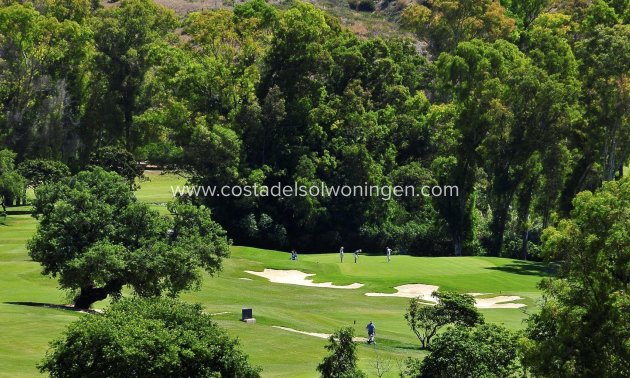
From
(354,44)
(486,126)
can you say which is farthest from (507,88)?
(354,44)

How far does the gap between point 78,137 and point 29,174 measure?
1226 centimetres

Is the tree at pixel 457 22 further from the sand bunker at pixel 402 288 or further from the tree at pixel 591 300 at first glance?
the tree at pixel 591 300

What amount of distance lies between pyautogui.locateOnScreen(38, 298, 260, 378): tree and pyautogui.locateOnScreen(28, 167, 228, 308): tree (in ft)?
53.4

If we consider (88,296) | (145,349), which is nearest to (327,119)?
(88,296)

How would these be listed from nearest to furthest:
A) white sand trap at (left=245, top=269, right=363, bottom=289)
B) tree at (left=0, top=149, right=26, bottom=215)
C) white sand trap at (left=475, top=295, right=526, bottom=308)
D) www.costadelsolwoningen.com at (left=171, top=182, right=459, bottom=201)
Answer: white sand trap at (left=475, top=295, right=526, bottom=308), white sand trap at (left=245, top=269, right=363, bottom=289), tree at (left=0, top=149, right=26, bottom=215), www.costadelsolwoningen.com at (left=171, top=182, right=459, bottom=201)

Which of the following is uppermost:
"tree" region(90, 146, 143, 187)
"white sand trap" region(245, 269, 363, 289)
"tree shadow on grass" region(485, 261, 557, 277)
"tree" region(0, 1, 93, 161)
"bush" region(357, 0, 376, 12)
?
"bush" region(357, 0, 376, 12)

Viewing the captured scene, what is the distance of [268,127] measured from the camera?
91.1 metres

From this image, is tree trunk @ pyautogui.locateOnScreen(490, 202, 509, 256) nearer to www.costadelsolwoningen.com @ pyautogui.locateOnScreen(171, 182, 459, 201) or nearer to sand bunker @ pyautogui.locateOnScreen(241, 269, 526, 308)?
www.costadelsolwoningen.com @ pyautogui.locateOnScreen(171, 182, 459, 201)

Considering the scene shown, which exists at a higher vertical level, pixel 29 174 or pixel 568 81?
pixel 568 81

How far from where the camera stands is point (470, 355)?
1232 inches

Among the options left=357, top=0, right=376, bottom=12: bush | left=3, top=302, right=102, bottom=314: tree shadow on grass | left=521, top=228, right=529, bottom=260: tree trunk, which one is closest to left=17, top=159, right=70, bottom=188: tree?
left=521, top=228, right=529, bottom=260: tree trunk

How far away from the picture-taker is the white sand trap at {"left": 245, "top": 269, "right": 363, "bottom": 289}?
65.5 meters

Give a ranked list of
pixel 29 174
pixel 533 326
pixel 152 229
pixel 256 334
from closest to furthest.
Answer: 1. pixel 533 326
2. pixel 256 334
3. pixel 152 229
4. pixel 29 174

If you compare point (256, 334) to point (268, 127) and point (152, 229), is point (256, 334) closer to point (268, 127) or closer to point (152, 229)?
point (152, 229)
